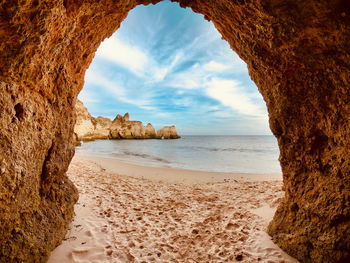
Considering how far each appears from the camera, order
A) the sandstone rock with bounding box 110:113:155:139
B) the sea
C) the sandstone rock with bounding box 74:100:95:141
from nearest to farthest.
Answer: the sea
the sandstone rock with bounding box 74:100:95:141
the sandstone rock with bounding box 110:113:155:139

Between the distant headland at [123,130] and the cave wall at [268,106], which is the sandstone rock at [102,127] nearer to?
the distant headland at [123,130]

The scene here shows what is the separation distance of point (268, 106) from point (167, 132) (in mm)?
62896

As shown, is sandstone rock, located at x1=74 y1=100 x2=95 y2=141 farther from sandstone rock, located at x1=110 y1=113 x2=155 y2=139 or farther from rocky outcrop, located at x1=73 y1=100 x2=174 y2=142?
sandstone rock, located at x1=110 y1=113 x2=155 y2=139

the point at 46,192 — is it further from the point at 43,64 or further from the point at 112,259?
the point at 43,64

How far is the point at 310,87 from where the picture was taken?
101 inches

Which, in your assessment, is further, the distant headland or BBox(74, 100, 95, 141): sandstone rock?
the distant headland

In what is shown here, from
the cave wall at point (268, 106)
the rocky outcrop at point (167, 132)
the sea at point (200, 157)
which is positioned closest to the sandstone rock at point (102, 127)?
the rocky outcrop at point (167, 132)

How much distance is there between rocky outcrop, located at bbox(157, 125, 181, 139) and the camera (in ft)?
215

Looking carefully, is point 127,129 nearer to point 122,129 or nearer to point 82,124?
point 122,129

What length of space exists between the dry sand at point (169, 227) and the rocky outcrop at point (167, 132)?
58947mm

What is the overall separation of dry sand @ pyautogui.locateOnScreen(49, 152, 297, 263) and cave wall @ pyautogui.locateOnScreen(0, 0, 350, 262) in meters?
0.45

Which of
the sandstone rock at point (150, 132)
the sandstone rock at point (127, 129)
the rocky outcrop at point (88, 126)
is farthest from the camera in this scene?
the sandstone rock at point (150, 132)

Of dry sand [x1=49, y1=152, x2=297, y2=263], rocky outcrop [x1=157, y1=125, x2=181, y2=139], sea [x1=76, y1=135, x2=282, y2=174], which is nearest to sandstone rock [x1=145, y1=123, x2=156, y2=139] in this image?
rocky outcrop [x1=157, y1=125, x2=181, y2=139]

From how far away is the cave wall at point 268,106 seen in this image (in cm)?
192
